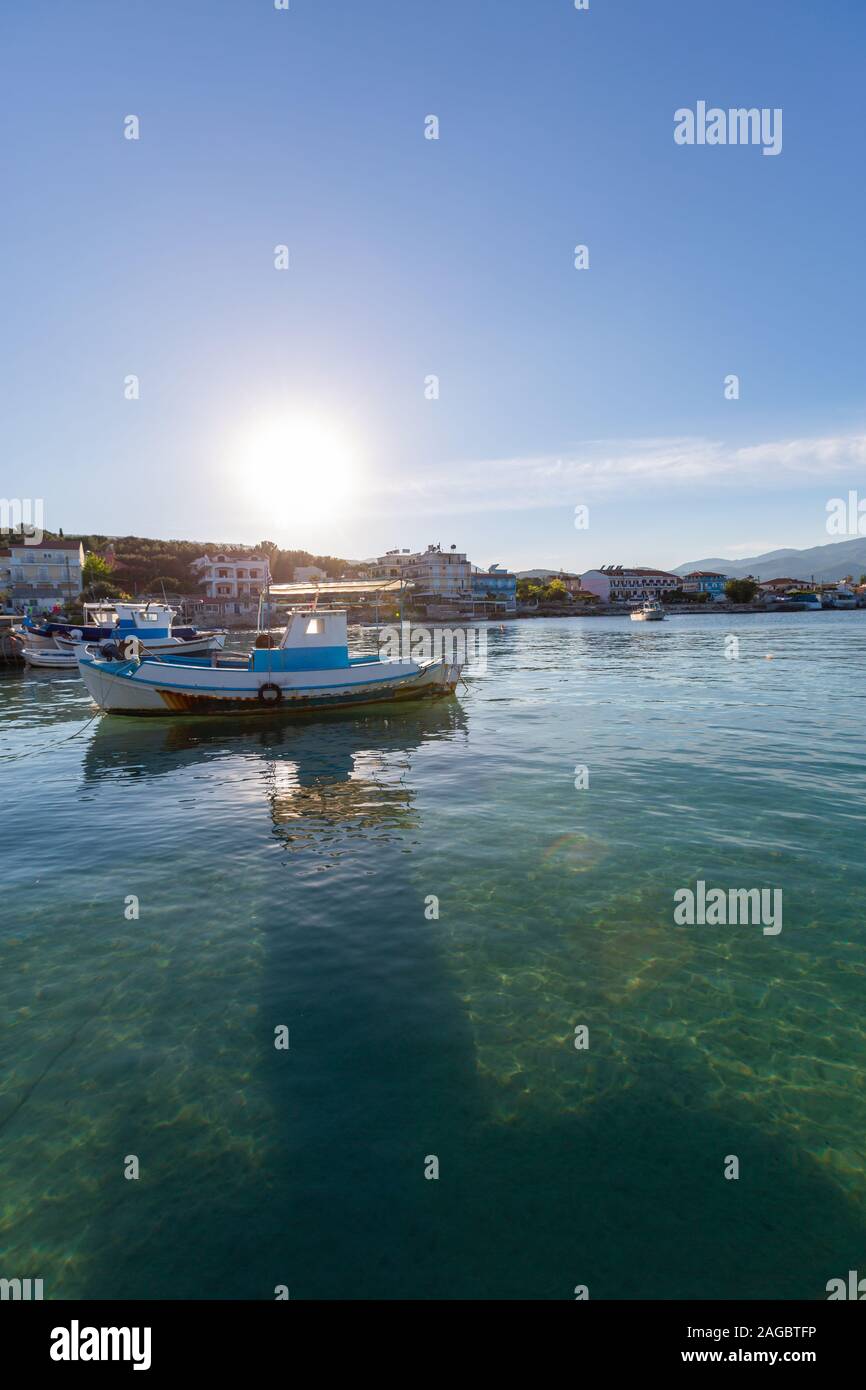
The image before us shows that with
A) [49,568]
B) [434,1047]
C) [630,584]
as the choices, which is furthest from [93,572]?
[630,584]

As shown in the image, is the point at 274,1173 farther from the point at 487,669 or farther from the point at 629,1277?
the point at 487,669

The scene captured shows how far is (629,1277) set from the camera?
4652 millimetres

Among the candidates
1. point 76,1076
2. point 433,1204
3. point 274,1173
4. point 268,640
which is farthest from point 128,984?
point 268,640

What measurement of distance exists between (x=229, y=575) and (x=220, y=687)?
10624 cm

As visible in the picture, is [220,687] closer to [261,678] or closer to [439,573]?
[261,678]

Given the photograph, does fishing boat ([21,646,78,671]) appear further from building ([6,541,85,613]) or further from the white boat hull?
building ([6,541,85,613])

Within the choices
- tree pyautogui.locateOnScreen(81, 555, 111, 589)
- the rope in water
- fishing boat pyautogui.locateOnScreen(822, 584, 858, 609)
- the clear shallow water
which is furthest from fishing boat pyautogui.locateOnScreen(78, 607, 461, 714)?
fishing boat pyautogui.locateOnScreen(822, 584, 858, 609)

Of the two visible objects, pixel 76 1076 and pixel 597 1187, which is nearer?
pixel 597 1187

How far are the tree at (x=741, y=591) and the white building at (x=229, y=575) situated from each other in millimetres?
122699

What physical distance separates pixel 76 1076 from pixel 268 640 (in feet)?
72.3

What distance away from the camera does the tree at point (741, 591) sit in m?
171

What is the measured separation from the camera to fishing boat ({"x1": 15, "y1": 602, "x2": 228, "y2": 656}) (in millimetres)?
46844

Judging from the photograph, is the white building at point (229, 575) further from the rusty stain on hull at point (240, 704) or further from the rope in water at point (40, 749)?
the rope in water at point (40, 749)

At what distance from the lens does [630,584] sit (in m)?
196
